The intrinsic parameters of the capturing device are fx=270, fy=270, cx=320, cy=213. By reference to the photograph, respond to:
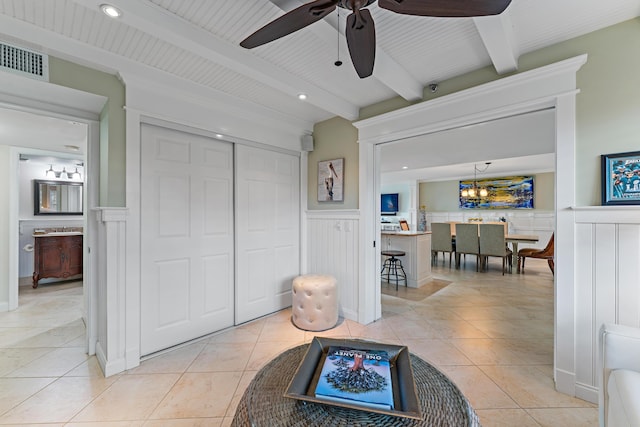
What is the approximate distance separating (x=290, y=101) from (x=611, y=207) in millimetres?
2622

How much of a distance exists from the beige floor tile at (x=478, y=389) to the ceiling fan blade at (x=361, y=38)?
2131mm

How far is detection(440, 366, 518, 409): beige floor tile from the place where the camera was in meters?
1.70

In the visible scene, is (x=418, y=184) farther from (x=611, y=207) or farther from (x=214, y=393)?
(x=214, y=393)

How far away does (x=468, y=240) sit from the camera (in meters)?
5.68

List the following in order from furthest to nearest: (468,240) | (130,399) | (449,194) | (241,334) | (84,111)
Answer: (449,194)
(468,240)
(241,334)
(84,111)
(130,399)

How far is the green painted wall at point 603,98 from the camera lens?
64.0 inches

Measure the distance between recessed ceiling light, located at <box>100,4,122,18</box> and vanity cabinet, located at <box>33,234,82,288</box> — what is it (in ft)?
14.4

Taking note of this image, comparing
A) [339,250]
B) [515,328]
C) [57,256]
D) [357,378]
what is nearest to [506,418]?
[357,378]

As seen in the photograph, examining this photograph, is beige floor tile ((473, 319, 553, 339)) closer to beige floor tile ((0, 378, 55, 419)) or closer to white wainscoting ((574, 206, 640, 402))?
white wainscoting ((574, 206, 640, 402))

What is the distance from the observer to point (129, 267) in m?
2.10

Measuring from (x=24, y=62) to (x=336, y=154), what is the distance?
259 centimetres

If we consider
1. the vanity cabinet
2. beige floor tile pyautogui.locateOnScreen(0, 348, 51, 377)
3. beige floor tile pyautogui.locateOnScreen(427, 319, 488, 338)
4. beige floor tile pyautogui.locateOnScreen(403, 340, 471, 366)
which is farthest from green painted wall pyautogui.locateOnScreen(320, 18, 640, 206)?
the vanity cabinet

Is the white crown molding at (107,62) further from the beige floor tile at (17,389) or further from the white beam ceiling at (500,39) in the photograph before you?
the beige floor tile at (17,389)

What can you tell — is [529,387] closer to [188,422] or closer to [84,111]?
[188,422]
